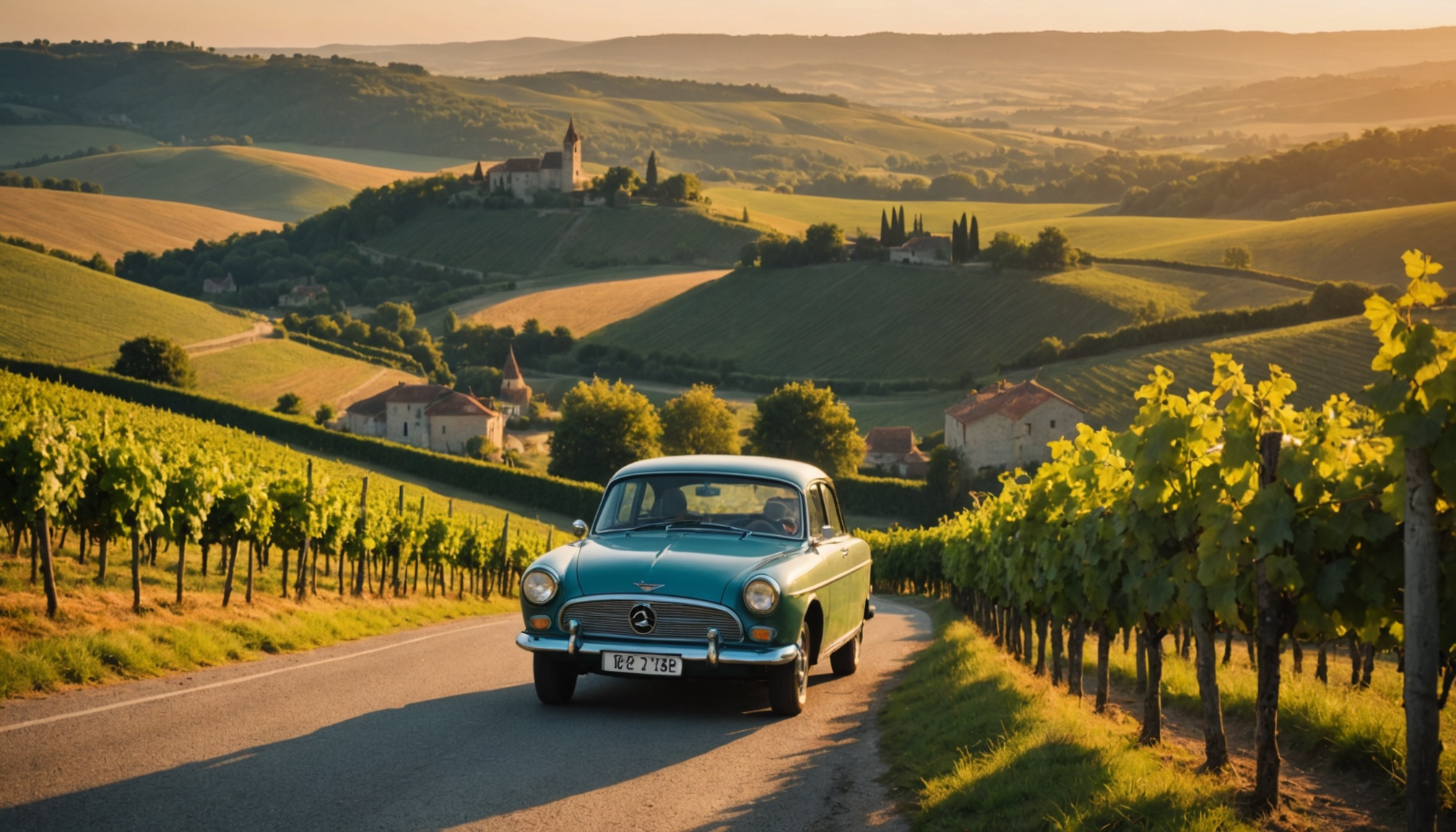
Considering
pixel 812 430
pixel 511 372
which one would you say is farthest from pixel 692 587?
pixel 511 372

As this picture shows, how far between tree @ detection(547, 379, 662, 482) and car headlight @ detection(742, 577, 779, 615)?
66.1 m

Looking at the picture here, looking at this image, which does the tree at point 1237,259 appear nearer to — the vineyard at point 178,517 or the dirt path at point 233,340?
the dirt path at point 233,340

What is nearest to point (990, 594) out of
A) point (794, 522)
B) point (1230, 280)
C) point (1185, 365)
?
point (794, 522)

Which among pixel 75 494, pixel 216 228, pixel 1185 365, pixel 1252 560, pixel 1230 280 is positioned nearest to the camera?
pixel 1252 560

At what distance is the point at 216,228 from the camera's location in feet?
572

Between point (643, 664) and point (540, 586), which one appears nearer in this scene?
point (643, 664)

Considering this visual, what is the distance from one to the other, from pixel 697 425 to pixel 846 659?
68.5 m

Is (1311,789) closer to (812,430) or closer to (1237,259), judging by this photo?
(812,430)

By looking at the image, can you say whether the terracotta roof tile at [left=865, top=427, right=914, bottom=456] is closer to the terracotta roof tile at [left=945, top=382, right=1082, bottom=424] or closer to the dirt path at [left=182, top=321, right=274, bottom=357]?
the terracotta roof tile at [left=945, top=382, right=1082, bottom=424]

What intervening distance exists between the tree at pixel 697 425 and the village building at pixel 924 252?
48252mm

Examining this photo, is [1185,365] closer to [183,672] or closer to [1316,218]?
[1316,218]

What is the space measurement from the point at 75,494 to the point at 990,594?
36.3 feet

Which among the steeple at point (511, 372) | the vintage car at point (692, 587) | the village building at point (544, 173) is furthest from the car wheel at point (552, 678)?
the village building at point (544, 173)

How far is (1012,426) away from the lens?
7700 centimetres
